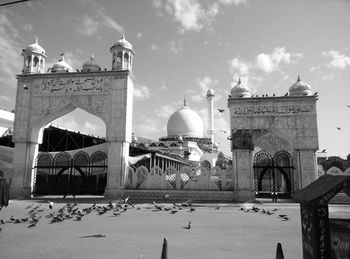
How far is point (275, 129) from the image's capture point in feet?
64.6

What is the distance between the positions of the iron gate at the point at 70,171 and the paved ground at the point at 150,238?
9573 mm

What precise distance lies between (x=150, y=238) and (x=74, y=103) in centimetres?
1467

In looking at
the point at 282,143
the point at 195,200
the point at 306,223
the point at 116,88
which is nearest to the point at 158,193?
the point at 195,200

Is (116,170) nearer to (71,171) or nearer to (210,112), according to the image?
(71,171)

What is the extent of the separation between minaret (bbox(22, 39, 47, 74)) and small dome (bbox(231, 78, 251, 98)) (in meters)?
13.1

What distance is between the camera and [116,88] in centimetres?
2002

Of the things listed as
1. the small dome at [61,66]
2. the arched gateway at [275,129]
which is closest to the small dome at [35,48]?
the small dome at [61,66]

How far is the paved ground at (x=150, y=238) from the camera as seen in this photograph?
6371 mm

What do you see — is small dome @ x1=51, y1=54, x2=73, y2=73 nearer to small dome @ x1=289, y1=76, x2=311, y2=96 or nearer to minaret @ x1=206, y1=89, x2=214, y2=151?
small dome @ x1=289, y1=76, x2=311, y2=96

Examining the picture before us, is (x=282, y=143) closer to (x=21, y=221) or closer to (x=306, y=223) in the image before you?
(x=21, y=221)

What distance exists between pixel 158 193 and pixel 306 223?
52.6 feet

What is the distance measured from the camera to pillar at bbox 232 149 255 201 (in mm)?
18375

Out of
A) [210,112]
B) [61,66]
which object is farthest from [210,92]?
[61,66]

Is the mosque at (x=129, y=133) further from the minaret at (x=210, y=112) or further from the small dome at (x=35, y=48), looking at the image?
the minaret at (x=210, y=112)
